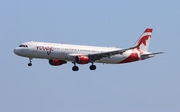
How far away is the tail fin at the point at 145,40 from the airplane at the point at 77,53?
2.00 meters

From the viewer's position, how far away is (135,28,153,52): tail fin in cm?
12423

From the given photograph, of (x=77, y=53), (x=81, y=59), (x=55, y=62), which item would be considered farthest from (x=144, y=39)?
(x=55, y=62)

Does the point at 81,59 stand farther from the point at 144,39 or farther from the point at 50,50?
the point at 144,39

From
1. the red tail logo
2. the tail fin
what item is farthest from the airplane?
the red tail logo

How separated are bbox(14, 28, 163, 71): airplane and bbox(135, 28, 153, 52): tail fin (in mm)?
1998

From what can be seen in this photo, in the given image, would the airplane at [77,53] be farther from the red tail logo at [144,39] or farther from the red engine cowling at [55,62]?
the red tail logo at [144,39]

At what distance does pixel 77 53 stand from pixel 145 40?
2073cm

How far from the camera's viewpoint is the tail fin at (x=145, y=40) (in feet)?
408

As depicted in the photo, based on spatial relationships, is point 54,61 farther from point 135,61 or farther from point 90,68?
point 135,61

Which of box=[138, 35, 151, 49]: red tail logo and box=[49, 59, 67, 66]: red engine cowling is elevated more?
Answer: box=[138, 35, 151, 49]: red tail logo

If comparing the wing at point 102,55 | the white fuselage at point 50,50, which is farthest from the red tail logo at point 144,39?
the white fuselage at point 50,50

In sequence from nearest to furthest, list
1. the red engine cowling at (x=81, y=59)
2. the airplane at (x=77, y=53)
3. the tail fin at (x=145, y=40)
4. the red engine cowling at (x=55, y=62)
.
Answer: the airplane at (x=77, y=53) < the red engine cowling at (x=81, y=59) < the red engine cowling at (x=55, y=62) < the tail fin at (x=145, y=40)

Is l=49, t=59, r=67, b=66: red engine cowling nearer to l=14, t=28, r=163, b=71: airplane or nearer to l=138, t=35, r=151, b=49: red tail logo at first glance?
l=14, t=28, r=163, b=71: airplane

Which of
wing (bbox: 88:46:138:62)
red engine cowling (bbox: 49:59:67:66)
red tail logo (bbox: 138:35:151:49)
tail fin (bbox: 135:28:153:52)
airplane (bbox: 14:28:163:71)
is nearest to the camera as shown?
airplane (bbox: 14:28:163:71)
